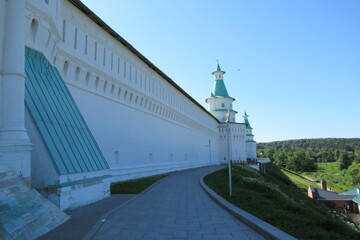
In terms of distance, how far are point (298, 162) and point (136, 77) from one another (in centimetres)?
8343

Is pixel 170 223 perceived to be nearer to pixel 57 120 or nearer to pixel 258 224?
pixel 258 224

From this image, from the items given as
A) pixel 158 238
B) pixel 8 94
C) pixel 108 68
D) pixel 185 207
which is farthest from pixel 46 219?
pixel 108 68

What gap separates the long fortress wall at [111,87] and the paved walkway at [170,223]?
9.27 ft

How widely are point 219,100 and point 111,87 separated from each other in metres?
43.2

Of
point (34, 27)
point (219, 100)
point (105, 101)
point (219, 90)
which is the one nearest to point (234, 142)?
point (219, 100)

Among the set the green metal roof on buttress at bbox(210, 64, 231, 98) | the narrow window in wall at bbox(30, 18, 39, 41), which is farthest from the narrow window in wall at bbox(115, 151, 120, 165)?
the green metal roof on buttress at bbox(210, 64, 231, 98)

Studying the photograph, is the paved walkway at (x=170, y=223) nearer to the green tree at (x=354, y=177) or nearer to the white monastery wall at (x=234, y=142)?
the white monastery wall at (x=234, y=142)

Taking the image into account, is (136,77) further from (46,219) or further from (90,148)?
(46,219)

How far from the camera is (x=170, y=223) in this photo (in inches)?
281

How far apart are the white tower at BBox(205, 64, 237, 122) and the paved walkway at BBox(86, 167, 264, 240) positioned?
4835cm

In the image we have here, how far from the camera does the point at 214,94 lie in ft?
195

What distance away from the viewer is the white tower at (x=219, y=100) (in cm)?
5797

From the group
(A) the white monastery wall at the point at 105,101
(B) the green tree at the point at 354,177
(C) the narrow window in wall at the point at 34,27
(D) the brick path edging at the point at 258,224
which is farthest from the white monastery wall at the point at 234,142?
(C) the narrow window in wall at the point at 34,27

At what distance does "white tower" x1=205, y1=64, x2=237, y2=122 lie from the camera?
57969mm
